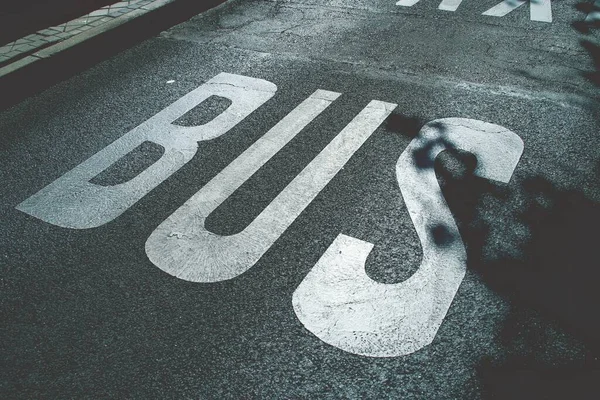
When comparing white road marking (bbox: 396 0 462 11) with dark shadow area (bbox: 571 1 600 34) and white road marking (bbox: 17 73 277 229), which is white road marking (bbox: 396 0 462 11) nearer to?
dark shadow area (bbox: 571 1 600 34)

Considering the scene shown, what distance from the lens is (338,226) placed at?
10.2ft

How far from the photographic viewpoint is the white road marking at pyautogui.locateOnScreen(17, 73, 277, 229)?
3.37 meters

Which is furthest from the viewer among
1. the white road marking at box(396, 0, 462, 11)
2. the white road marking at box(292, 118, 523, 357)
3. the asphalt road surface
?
the white road marking at box(396, 0, 462, 11)

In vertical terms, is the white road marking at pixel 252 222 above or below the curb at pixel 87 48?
below

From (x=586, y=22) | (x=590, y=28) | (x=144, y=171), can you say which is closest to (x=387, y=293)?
(x=144, y=171)

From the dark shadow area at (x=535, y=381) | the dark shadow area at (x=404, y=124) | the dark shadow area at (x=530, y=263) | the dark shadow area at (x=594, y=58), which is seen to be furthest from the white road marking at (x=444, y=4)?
the dark shadow area at (x=535, y=381)

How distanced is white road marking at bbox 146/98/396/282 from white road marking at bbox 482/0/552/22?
356 cm

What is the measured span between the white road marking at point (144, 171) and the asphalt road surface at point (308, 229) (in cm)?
2

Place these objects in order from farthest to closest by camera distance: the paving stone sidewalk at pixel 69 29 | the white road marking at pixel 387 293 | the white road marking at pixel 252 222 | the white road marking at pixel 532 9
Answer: the white road marking at pixel 532 9
the paving stone sidewalk at pixel 69 29
the white road marking at pixel 252 222
the white road marking at pixel 387 293

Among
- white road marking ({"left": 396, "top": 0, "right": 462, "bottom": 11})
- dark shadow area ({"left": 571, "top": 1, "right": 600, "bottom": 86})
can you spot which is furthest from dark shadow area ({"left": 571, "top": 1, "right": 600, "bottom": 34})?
white road marking ({"left": 396, "top": 0, "right": 462, "bottom": 11})

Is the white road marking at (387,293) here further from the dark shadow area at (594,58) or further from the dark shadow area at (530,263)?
the dark shadow area at (594,58)

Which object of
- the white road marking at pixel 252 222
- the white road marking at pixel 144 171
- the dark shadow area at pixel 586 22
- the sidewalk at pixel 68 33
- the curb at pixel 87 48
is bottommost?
the dark shadow area at pixel 586 22

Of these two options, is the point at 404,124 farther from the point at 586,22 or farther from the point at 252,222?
the point at 586,22

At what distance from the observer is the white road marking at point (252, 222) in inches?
114
